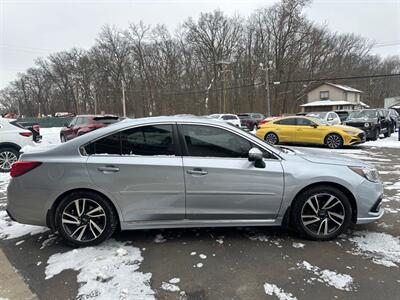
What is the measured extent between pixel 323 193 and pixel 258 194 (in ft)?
2.67

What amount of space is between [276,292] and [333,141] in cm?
1214

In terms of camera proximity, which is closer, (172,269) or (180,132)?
(172,269)

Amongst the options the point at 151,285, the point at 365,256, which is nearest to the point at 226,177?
the point at 151,285

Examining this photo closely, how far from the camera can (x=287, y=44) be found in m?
48.2

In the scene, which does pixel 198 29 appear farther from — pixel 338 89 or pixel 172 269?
pixel 172 269

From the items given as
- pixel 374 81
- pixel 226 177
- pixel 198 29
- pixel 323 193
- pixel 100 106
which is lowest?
pixel 323 193

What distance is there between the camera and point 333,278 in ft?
9.16

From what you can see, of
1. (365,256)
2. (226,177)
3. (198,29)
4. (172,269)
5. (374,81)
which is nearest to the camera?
(172,269)

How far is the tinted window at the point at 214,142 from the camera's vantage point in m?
3.53

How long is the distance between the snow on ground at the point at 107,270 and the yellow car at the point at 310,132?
39.7 ft

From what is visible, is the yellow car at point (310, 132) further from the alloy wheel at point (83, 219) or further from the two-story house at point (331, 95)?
the two-story house at point (331, 95)

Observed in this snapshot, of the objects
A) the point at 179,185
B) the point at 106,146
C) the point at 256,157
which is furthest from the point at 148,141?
the point at 256,157

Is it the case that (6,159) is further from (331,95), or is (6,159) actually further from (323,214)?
(331,95)

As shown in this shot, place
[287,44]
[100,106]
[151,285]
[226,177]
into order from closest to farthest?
[151,285] < [226,177] < [287,44] < [100,106]
